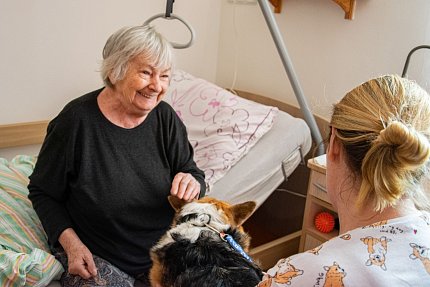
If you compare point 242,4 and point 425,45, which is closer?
point 425,45

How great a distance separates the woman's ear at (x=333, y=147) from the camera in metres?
0.89

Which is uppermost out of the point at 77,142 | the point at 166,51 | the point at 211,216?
the point at 166,51

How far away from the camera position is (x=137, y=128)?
4.78 ft

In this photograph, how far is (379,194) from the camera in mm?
797

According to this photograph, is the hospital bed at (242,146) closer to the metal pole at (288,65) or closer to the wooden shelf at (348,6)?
the metal pole at (288,65)

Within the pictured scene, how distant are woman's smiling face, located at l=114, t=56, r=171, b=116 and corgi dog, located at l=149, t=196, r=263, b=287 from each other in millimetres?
344

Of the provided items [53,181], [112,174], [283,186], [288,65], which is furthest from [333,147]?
[283,186]

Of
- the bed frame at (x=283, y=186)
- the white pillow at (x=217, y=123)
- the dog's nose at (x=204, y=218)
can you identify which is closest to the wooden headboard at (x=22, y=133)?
the bed frame at (x=283, y=186)

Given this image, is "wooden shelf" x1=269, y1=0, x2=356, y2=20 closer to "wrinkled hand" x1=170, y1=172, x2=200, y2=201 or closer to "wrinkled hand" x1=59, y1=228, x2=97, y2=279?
"wrinkled hand" x1=170, y1=172, x2=200, y2=201

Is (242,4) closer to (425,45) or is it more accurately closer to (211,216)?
(425,45)

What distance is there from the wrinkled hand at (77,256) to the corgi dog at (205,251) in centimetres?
20

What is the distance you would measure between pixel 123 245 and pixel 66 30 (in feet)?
4.23

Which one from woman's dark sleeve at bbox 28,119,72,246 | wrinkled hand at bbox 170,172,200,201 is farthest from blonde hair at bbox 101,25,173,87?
wrinkled hand at bbox 170,172,200,201

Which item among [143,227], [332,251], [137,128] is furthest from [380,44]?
[332,251]
